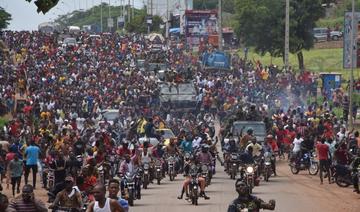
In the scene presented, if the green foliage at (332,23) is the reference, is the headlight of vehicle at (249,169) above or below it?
below

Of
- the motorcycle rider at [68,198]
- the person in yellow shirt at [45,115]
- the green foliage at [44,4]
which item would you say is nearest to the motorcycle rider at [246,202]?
the motorcycle rider at [68,198]

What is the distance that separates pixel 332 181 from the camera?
3400cm

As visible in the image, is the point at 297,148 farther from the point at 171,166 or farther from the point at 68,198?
the point at 68,198

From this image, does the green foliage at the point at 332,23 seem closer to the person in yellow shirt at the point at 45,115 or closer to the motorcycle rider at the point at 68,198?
the person in yellow shirt at the point at 45,115

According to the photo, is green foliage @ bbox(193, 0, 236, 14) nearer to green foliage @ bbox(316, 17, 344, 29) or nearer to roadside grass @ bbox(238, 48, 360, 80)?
green foliage @ bbox(316, 17, 344, 29)

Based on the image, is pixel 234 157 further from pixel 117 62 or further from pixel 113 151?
pixel 117 62

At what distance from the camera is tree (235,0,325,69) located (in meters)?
80.9

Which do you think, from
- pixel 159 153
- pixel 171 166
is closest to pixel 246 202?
pixel 159 153

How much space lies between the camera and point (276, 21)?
268ft

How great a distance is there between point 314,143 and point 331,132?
3.12m

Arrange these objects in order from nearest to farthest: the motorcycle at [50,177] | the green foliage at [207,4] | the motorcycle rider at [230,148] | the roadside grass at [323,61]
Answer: the motorcycle at [50,177] → the motorcycle rider at [230,148] → the roadside grass at [323,61] → the green foliage at [207,4]

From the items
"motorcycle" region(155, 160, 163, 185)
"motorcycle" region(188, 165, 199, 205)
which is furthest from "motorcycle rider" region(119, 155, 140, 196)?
Result: "motorcycle" region(155, 160, 163, 185)

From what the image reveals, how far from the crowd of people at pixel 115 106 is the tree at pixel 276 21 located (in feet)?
11.6

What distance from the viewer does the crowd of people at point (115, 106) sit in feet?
97.8
